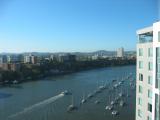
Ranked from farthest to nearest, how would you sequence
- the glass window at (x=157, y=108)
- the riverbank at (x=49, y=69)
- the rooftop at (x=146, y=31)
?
1. the riverbank at (x=49, y=69)
2. the rooftop at (x=146, y=31)
3. the glass window at (x=157, y=108)

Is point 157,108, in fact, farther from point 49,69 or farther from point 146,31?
point 49,69

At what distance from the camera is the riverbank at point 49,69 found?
10070 millimetres

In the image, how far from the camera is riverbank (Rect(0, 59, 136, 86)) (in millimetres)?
10070

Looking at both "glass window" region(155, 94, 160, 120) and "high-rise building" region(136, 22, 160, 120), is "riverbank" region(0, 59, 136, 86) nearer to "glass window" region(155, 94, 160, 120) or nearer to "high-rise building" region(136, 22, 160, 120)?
"high-rise building" region(136, 22, 160, 120)

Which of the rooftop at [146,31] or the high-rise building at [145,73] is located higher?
the rooftop at [146,31]

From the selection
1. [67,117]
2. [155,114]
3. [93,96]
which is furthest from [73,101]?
[155,114]

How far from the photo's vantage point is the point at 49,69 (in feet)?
42.9

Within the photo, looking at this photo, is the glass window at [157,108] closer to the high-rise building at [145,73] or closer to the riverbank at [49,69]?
the high-rise building at [145,73]

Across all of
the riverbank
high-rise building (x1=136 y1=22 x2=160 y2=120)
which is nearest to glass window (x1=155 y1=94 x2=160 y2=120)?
high-rise building (x1=136 y1=22 x2=160 y2=120)

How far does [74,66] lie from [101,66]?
2858 mm

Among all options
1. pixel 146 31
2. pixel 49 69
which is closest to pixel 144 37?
pixel 146 31

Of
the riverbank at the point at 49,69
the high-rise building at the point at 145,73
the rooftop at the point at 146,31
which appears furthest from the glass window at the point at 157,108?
the riverbank at the point at 49,69

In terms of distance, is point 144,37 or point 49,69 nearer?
point 144,37

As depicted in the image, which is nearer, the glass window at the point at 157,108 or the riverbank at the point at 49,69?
the glass window at the point at 157,108
